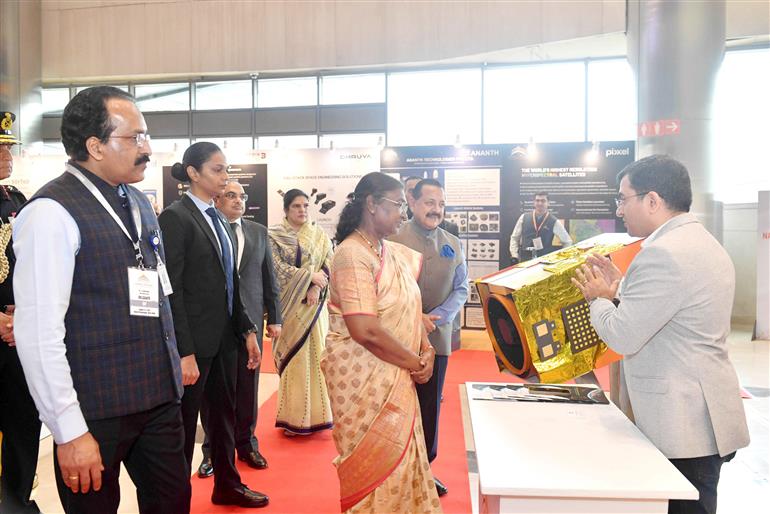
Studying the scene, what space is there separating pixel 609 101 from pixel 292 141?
471 cm

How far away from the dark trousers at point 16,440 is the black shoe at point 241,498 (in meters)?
0.81

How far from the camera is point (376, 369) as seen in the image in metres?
2.02

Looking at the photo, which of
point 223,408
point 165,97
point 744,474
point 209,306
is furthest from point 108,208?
point 165,97

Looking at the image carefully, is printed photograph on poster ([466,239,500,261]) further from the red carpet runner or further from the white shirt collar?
the white shirt collar

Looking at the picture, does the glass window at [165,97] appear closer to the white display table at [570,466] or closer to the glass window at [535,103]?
the glass window at [535,103]

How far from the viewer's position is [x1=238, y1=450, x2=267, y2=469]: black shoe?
3274 millimetres

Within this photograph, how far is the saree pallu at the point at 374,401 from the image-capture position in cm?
198

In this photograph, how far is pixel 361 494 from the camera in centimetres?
199

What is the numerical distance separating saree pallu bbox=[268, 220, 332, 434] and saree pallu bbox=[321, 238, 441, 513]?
174 centimetres

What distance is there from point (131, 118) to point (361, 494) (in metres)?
1.40

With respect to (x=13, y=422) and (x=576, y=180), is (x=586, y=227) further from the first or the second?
(x=13, y=422)

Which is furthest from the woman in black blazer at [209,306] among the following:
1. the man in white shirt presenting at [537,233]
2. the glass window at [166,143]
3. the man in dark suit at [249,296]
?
the glass window at [166,143]

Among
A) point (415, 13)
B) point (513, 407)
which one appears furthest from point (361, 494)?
point (415, 13)

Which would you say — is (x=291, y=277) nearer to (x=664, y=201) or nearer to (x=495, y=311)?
(x=495, y=311)
